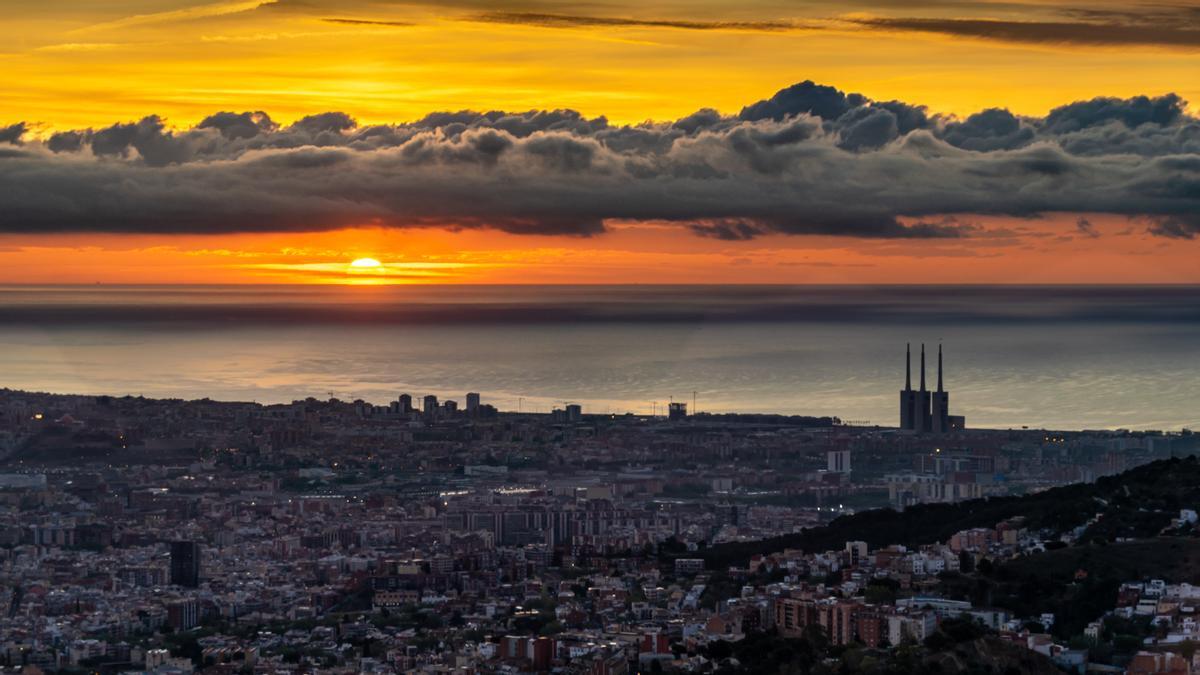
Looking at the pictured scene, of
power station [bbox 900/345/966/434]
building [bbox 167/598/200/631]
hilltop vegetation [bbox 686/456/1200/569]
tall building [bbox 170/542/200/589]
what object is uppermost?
power station [bbox 900/345/966/434]

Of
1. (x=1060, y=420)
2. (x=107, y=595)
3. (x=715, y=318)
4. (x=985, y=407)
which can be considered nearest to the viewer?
(x=107, y=595)

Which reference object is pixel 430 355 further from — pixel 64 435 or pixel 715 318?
pixel 64 435

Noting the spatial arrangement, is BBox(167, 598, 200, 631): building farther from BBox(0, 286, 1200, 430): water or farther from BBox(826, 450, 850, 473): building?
BBox(0, 286, 1200, 430): water

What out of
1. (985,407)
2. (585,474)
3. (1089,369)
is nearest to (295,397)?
(985,407)

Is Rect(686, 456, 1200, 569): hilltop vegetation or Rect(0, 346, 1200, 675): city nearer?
Rect(0, 346, 1200, 675): city

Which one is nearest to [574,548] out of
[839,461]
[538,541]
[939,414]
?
[538,541]

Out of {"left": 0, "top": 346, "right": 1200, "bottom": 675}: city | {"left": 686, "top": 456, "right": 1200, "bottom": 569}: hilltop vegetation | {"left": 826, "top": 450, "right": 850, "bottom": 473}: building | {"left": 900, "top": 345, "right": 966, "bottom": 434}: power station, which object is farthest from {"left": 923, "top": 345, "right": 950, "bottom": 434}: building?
{"left": 686, "top": 456, "right": 1200, "bottom": 569}: hilltop vegetation

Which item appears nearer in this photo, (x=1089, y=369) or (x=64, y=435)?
(x=64, y=435)
